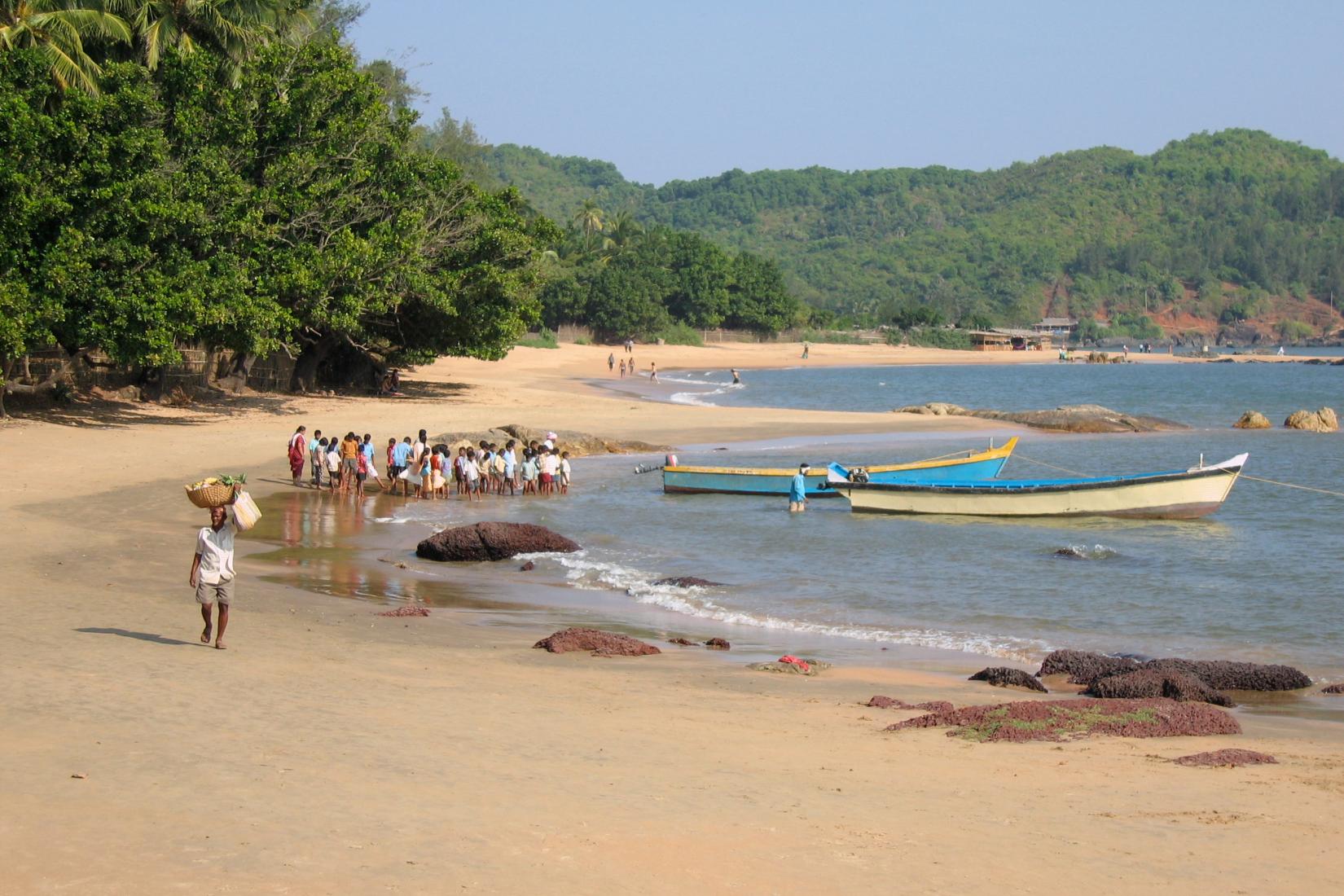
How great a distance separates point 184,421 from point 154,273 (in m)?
5.12

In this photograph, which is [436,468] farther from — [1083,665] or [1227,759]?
[1227,759]

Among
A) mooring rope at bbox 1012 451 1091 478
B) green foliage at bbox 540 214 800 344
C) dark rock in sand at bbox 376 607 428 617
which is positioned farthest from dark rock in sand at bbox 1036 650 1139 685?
green foliage at bbox 540 214 800 344

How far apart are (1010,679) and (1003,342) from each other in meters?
122

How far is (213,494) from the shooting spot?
36.4 feet

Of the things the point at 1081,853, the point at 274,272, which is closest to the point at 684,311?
the point at 274,272

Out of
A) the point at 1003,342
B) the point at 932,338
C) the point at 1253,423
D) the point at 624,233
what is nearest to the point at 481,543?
the point at 1253,423

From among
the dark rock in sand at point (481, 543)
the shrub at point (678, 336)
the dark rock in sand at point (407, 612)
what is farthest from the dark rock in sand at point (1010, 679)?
the shrub at point (678, 336)

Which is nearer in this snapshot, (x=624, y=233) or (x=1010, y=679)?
(x=1010, y=679)

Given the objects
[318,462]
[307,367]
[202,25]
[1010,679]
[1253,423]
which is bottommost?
[1010,679]

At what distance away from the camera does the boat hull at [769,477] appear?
27219mm

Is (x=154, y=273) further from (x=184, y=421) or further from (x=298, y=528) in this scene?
(x=298, y=528)

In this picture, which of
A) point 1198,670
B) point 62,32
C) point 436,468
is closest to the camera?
point 1198,670

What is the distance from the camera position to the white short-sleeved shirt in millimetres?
11328

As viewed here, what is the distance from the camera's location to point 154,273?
2939 cm
